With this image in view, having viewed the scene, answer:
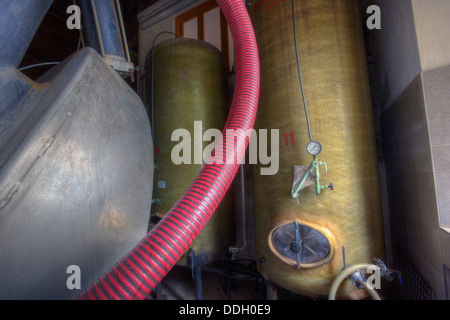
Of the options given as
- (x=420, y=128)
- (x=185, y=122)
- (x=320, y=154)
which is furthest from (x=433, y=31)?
(x=185, y=122)

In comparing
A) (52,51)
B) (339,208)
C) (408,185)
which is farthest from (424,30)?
(52,51)

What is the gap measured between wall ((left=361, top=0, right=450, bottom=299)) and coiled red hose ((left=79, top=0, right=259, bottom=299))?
92cm

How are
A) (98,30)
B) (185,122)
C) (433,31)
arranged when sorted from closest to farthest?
(433,31) < (98,30) < (185,122)

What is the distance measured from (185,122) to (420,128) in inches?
66.7

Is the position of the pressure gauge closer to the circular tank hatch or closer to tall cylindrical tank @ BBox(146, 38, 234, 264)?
the circular tank hatch

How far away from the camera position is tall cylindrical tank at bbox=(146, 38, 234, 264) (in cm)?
206

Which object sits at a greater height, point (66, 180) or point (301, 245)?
point (66, 180)

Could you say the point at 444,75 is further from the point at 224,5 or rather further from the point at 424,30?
the point at 224,5

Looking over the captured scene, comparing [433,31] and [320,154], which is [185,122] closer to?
[320,154]

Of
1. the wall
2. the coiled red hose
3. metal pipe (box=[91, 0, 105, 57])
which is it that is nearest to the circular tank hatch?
the wall

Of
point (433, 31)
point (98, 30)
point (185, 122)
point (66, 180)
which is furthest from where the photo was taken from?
point (185, 122)

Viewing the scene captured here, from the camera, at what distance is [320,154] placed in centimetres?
140

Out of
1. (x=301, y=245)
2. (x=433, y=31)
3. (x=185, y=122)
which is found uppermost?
(x=433, y=31)

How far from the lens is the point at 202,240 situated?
2.03 meters
